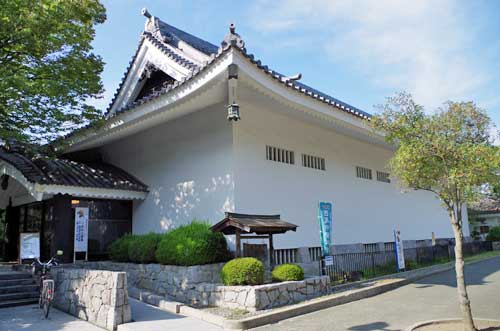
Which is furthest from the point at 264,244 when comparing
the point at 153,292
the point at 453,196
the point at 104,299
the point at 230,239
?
the point at 453,196

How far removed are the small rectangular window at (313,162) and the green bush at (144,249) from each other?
17.8 feet

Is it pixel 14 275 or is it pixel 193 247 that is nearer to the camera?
pixel 193 247

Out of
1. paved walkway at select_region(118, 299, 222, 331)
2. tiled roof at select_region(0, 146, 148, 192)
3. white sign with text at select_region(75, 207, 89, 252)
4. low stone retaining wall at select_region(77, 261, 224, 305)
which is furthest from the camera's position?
white sign with text at select_region(75, 207, 89, 252)

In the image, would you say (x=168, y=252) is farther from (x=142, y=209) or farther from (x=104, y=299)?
(x=142, y=209)

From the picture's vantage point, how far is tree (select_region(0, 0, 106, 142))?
29.0 feet

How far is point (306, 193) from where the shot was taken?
13.2 m

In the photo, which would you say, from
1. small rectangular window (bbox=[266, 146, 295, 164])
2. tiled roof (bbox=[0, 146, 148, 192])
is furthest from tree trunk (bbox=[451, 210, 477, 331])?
tiled roof (bbox=[0, 146, 148, 192])

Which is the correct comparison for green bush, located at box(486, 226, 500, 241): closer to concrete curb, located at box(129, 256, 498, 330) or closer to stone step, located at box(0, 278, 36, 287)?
concrete curb, located at box(129, 256, 498, 330)

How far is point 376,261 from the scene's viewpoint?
13.4m

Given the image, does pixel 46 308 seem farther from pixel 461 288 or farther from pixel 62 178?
pixel 461 288

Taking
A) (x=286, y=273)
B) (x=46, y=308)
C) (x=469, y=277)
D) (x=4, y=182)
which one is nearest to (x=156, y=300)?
(x=46, y=308)

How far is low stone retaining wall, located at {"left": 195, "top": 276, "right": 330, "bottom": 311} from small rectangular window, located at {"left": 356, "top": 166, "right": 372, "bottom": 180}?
733 centimetres

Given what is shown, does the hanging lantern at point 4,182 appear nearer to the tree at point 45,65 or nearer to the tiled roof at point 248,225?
the tree at point 45,65

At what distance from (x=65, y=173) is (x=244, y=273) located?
7.04 m
